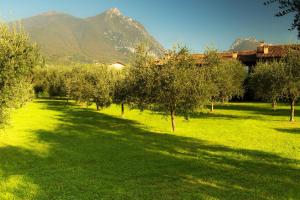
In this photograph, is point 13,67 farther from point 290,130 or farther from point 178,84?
point 290,130

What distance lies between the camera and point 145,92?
40938mm

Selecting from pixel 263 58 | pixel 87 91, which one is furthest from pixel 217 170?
pixel 263 58

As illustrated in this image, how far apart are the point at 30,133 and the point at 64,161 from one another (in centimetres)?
1424

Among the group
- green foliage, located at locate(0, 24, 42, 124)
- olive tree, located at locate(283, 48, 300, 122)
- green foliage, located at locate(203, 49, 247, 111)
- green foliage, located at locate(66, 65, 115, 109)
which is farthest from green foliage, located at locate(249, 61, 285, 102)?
green foliage, located at locate(0, 24, 42, 124)

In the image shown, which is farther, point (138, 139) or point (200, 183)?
point (138, 139)

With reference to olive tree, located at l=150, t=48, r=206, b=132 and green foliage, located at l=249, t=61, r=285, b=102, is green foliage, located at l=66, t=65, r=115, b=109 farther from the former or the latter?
green foliage, located at l=249, t=61, r=285, b=102

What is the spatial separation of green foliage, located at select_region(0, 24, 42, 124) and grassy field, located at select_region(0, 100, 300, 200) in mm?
3643

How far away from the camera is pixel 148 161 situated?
2652cm

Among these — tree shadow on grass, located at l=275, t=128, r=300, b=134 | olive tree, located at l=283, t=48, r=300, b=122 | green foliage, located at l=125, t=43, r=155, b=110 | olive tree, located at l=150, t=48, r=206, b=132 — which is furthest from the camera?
olive tree, located at l=283, t=48, r=300, b=122

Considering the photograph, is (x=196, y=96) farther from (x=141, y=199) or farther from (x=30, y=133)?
(x=141, y=199)

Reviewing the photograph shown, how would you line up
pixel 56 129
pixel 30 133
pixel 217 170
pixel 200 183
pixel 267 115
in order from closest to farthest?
1. pixel 200 183
2. pixel 217 170
3. pixel 30 133
4. pixel 56 129
5. pixel 267 115

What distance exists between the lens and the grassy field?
19.4 metres

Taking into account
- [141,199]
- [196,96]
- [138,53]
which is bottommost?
[141,199]

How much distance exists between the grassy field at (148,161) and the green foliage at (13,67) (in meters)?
3.64
